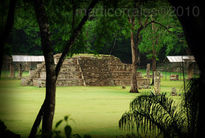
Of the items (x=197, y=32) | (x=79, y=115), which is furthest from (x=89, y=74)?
(x=197, y=32)

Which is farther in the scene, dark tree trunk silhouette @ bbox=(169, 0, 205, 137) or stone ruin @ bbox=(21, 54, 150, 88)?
stone ruin @ bbox=(21, 54, 150, 88)

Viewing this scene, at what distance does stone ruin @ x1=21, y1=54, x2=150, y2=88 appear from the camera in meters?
27.4

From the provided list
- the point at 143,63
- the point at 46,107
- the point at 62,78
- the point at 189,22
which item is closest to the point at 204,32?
the point at 189,22

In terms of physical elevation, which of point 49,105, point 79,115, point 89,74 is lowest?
point 79,115

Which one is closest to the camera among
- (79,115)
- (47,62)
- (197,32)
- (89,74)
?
(197,32)

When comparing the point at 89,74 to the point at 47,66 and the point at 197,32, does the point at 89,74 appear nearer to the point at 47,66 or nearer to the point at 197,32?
the point at 47,66

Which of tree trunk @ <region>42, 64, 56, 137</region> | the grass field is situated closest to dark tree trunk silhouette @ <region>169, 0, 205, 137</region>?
the grass field

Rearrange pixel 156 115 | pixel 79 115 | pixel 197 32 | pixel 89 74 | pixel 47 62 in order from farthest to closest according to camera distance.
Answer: pixel 89 74, pixel 79 115, pixel 47 62, pixel 156 115, pixel 197 32

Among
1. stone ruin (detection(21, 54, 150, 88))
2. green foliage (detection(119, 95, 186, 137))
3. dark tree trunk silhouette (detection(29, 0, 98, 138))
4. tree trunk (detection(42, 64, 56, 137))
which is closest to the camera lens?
green foliage (detection(119, 95, 186, 137))

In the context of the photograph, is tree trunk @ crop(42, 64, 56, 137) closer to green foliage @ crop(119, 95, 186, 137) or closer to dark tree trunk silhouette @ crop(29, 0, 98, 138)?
dark tree trunk silhouette @ crop(29, 0, 98, 138)

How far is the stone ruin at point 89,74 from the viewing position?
27391 mm

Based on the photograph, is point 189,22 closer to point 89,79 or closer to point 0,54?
point 0,54

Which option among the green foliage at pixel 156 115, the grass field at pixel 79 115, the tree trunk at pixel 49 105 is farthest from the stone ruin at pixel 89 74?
the green foliage at pixel 156 115

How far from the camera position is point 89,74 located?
2873 cm
